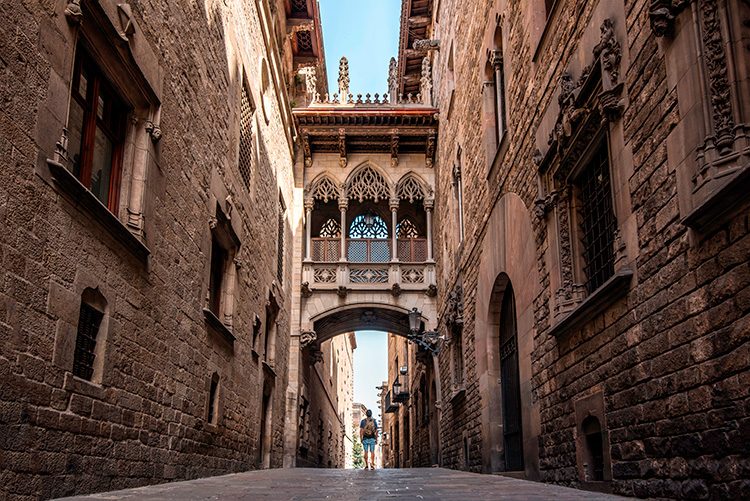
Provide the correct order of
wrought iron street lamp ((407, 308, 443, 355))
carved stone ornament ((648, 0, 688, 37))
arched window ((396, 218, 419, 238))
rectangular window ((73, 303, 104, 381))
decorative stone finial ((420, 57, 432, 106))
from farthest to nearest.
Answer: arched window ((396, 218, 419, 238)), decorative stone finial ((420, 57, 432, 106)), wrought iron street lamp ((407, 308, 443, 355)), rectangular window ((73, 303, 104, 381)), carved stone ornament ((648, 0, 688, 37))

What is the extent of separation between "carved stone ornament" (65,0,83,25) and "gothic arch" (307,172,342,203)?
1625 cm

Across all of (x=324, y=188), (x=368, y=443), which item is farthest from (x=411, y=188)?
(x=368, y=443)

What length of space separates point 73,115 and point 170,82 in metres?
2.40

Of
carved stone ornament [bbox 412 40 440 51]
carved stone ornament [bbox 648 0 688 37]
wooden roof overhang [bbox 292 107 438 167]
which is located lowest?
carved stone ornament [bbox 648 0 688 37]

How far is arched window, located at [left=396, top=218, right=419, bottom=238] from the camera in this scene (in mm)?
22750

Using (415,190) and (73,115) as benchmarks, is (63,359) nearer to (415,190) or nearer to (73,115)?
(73,115)

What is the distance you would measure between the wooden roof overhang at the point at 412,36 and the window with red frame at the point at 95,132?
17.7 m

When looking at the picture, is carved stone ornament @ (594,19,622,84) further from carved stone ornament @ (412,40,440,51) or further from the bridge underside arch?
carved stone ornament @ (412,40,440,51)

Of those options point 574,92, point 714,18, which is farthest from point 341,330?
point 714,18

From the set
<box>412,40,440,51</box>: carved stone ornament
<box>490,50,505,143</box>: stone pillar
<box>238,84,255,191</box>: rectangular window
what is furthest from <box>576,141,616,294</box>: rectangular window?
<box>412,40,440,51</box>: carved stone ornament

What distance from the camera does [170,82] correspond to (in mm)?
8289

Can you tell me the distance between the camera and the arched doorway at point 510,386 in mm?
10414

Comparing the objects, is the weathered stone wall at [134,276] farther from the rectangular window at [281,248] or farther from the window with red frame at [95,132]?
the rectangular window at [281,248]

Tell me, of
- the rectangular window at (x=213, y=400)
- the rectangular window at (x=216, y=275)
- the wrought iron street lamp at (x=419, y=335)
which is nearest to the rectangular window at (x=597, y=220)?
the rectangular window at (x=213, y=400)
